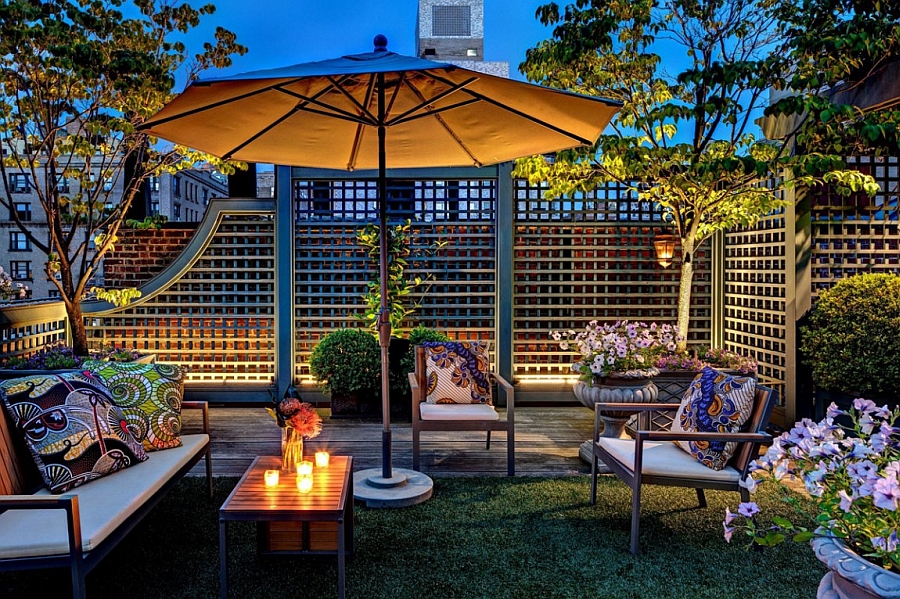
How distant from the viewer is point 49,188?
5344 millimetres

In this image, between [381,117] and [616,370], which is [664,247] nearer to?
[616,370]

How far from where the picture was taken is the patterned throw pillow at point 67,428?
278 centimetres

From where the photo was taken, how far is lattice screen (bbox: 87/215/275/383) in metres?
6.80

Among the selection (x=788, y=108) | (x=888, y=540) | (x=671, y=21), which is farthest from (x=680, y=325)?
(x=888, y=540)

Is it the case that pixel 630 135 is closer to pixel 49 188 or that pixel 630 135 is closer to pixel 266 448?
pixel 266 448

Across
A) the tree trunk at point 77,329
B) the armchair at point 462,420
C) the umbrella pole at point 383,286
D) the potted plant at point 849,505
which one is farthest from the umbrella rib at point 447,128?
the tree trunk at point 77,329

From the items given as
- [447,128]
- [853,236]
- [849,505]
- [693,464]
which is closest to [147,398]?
[447,128]

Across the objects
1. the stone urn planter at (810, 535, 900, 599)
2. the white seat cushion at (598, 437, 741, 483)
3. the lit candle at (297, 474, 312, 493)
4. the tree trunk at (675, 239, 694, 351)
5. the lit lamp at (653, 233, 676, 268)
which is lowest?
the white seat cushion at (598, 437, 741, 483)

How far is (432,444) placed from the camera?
5.22 metres

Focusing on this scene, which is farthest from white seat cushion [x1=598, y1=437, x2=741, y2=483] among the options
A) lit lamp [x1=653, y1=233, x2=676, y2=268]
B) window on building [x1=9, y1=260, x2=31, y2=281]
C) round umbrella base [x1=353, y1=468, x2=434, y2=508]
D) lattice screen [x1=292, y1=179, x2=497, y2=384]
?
window on building [x1=9, y1=260, x2=31, y2=281]

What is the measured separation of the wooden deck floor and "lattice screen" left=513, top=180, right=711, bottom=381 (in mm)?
906

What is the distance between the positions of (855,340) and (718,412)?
2338 mm

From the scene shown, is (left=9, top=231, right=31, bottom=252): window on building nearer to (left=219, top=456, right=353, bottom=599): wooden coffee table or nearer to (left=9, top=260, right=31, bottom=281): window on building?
(left=9, top=260, right=31, bottom=281): window on building

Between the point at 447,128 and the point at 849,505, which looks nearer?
the point at 849,505
